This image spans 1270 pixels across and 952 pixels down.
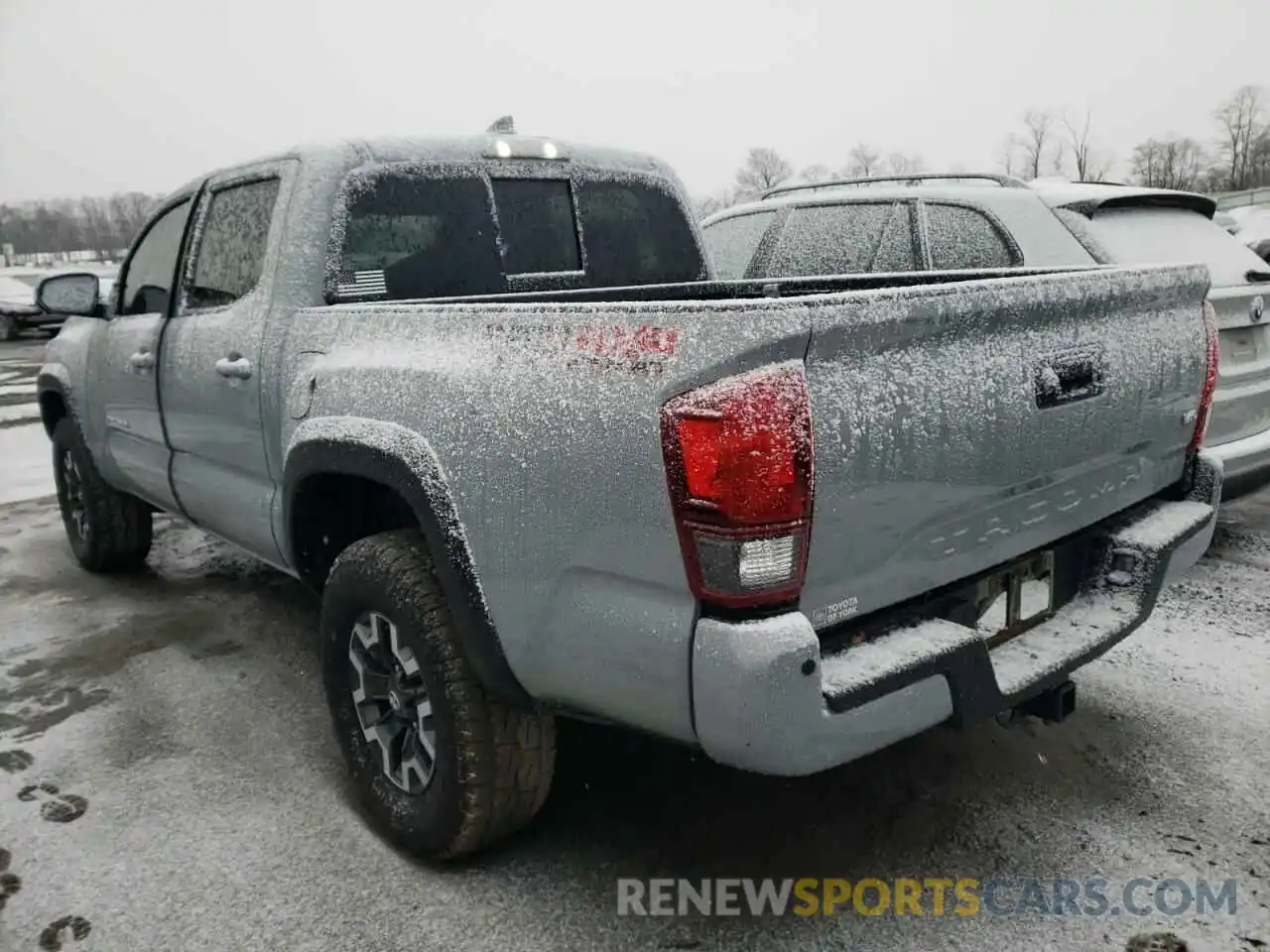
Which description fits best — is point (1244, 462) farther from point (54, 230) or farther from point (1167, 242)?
point (54, 230)

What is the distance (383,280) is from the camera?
3.32m

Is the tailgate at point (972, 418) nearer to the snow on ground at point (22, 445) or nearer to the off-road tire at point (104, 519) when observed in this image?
the off-road tire at point (104, 519)

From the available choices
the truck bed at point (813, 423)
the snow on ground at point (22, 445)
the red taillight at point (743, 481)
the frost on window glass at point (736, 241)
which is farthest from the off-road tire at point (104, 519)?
the red taillight at point (743, 481)

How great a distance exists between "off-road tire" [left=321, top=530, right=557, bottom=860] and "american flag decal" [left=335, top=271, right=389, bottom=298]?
2.97 feet

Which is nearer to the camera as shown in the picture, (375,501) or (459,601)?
(459,601)

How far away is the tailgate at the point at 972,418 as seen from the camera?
1.97m

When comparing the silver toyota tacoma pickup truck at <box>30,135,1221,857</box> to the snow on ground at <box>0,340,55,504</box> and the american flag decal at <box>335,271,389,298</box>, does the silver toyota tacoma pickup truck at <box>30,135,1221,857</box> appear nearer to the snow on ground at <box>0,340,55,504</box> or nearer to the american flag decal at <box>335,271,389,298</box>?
the american flag decal at <box>335,271,389,298</box>

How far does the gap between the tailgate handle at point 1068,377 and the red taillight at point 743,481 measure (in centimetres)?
74

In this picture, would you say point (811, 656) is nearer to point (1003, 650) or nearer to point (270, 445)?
point (1003, 650)

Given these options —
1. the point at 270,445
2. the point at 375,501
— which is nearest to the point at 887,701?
the point at 375,501

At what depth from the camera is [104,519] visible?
5199 millimetres

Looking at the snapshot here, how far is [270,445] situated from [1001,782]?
2417 mm

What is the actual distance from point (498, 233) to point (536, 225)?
174 mm

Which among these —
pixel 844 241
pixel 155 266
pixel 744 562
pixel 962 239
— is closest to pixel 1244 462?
pixel 962 239
